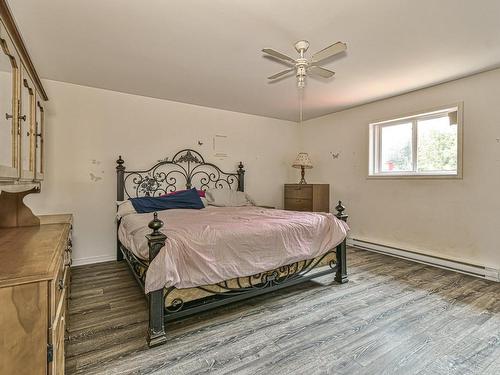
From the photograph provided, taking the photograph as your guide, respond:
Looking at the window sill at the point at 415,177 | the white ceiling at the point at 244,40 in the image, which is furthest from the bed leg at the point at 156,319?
the window sill at the point at 415,177

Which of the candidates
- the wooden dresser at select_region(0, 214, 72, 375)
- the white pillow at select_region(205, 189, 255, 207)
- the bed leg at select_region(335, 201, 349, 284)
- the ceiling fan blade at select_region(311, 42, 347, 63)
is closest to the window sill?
the bed leg at select_region(335, 201, 349, 284)

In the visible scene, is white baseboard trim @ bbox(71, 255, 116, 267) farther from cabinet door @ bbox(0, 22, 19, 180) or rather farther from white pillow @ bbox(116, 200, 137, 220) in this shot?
cabinet door @ bbox(0, 22, 19, 180)

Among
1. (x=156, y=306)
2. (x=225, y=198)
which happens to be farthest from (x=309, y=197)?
(x=156, y=306)

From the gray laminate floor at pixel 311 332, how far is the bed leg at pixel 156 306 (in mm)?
70

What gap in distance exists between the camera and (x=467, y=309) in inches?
89.0

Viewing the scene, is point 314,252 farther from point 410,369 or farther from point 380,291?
point 410,369

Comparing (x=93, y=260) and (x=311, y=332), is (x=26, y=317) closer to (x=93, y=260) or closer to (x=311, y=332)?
(x=311, y=332)

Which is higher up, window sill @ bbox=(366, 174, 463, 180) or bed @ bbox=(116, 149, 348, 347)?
window sill @ bbox=(366, 174, 463, 180)

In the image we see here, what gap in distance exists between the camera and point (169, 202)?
→ 358 cm

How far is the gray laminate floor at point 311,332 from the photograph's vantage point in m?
1.60

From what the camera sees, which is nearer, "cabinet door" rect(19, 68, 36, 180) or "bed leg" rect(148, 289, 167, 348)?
"cabinet door" rect(19, 68, 36, 180)

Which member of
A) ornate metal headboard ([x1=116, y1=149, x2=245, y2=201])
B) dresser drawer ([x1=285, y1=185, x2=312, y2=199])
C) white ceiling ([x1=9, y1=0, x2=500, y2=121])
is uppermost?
white ceiling ([x1=9, y1=0, x2=500, y2=121])

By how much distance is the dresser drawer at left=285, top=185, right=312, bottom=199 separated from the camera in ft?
15.3

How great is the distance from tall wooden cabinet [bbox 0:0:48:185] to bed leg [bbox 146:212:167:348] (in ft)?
2.66
